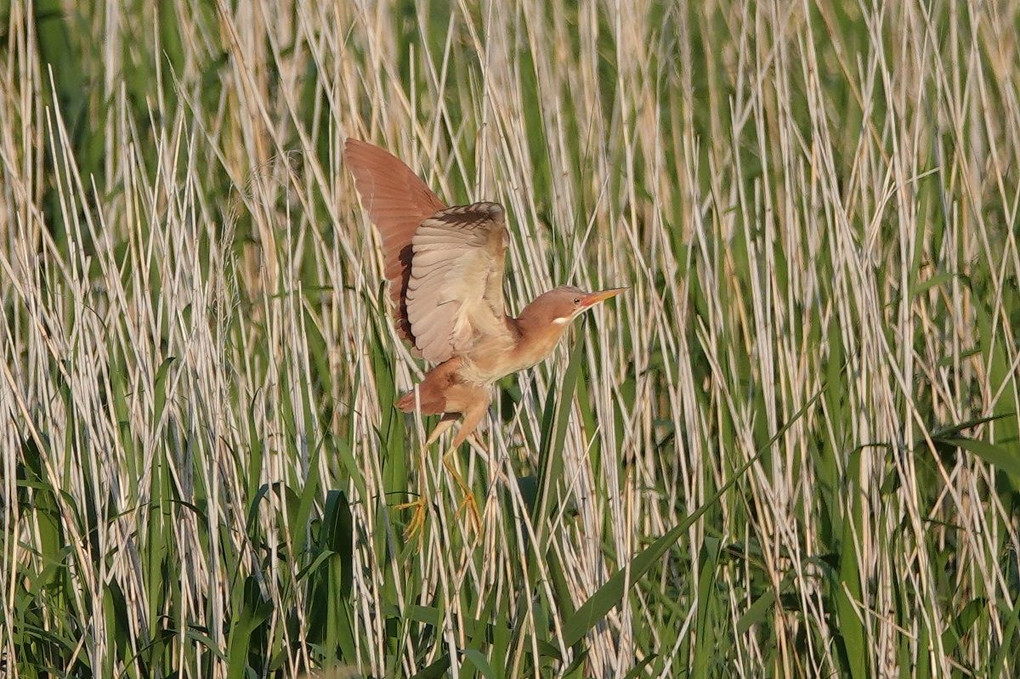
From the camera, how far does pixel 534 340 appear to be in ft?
6.74

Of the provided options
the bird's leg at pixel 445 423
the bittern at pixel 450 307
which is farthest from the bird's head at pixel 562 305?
the bird's leg at pixel 445 423

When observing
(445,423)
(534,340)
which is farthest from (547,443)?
(445,423)

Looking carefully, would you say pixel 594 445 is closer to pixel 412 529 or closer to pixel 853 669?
pixel 412 529

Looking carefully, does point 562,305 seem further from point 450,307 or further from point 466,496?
point 466,496

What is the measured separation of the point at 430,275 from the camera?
2.00 metres

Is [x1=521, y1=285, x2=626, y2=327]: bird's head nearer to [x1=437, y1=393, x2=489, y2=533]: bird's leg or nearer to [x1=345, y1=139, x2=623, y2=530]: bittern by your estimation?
[x1=345, y1=139, x2=623, y2=530]: bittern

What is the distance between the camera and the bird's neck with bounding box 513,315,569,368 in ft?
6.73

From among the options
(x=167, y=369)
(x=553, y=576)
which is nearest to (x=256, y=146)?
(x=167, y=369)

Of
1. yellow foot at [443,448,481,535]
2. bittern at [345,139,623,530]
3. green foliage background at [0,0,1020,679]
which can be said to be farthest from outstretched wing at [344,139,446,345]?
yellow foot at [443,448,481,535]

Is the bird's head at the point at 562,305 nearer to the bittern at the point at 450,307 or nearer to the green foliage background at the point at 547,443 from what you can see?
the bittern at the point at 450,307

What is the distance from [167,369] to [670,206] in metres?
1.28

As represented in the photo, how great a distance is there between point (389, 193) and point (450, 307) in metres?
0.20

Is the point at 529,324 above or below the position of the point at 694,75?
below

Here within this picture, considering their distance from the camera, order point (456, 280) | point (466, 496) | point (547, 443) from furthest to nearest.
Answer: point (466, 496), point (456, 280), point (547, 443)
